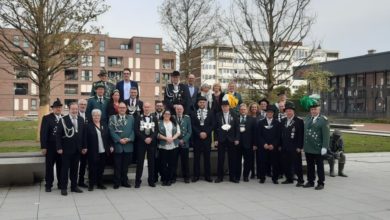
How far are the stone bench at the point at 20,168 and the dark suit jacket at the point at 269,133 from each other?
506 centimetres

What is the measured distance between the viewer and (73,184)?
9234mm

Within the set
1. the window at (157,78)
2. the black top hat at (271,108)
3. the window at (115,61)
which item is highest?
the window at (115,61)

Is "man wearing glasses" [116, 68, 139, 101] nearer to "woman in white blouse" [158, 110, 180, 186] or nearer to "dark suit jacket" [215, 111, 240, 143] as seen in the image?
"woman in white blouse" [158, 110, 180, 186]

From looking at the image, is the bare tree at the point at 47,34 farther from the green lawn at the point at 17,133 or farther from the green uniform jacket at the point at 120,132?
the green uniform jacket at the point at 120,132

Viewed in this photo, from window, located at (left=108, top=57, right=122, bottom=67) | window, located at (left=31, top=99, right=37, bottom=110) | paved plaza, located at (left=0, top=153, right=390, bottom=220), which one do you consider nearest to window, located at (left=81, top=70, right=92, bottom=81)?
window, located at (left=108, top=57, right=122, bottom=67)

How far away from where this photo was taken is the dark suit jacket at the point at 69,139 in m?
8.96

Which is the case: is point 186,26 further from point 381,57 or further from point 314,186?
point 381,57

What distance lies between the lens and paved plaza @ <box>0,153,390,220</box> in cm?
720

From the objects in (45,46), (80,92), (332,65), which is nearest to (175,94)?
(45,46)

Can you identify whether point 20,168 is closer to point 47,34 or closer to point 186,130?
point 186,130

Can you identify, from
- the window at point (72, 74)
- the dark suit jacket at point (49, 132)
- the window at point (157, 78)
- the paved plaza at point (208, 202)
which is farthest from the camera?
the window at point (157, 78)

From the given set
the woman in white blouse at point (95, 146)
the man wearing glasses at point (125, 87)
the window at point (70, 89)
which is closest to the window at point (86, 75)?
the window at point (70, 89)

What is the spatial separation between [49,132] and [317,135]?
19.1 feet

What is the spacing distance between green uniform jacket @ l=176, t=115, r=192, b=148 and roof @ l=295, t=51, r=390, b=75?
44639 millimetres
